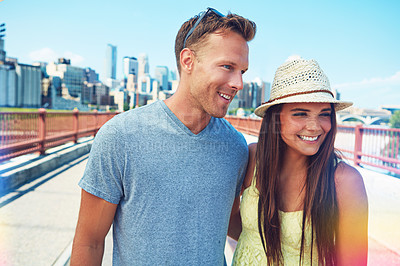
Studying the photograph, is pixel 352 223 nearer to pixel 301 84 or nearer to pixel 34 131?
pixel 301 84

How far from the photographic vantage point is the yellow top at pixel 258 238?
149 cm

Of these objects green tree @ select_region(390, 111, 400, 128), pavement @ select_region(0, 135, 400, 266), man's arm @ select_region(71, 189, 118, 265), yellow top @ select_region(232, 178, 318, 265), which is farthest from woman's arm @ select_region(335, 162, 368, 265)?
green tree @ select_region(390, 111, 400, 128)

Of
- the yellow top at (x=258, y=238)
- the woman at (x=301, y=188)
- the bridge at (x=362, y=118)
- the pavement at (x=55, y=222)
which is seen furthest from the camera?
the bridge at (x=362, y=118)

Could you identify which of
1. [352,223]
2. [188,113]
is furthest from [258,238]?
[188,113]

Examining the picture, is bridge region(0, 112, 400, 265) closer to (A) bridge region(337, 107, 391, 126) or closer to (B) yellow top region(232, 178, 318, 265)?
(B) yellow top region(232, 178, 318, 265)

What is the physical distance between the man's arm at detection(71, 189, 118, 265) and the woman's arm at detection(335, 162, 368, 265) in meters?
1.10

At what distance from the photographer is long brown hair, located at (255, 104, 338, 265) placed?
4.69 feet

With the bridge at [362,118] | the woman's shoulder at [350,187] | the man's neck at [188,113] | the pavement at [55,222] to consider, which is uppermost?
the bridge at [362,118]

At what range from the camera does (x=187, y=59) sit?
1402 mm

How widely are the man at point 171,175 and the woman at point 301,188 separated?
313mm

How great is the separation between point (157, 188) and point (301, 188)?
87cm

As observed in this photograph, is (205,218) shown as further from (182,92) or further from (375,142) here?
(375,142)

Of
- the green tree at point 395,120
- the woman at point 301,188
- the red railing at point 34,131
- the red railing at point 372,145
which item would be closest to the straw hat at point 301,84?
the woman at point 301,188

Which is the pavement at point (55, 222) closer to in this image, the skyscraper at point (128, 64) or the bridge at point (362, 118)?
the skyscraper at point (128, 64)
